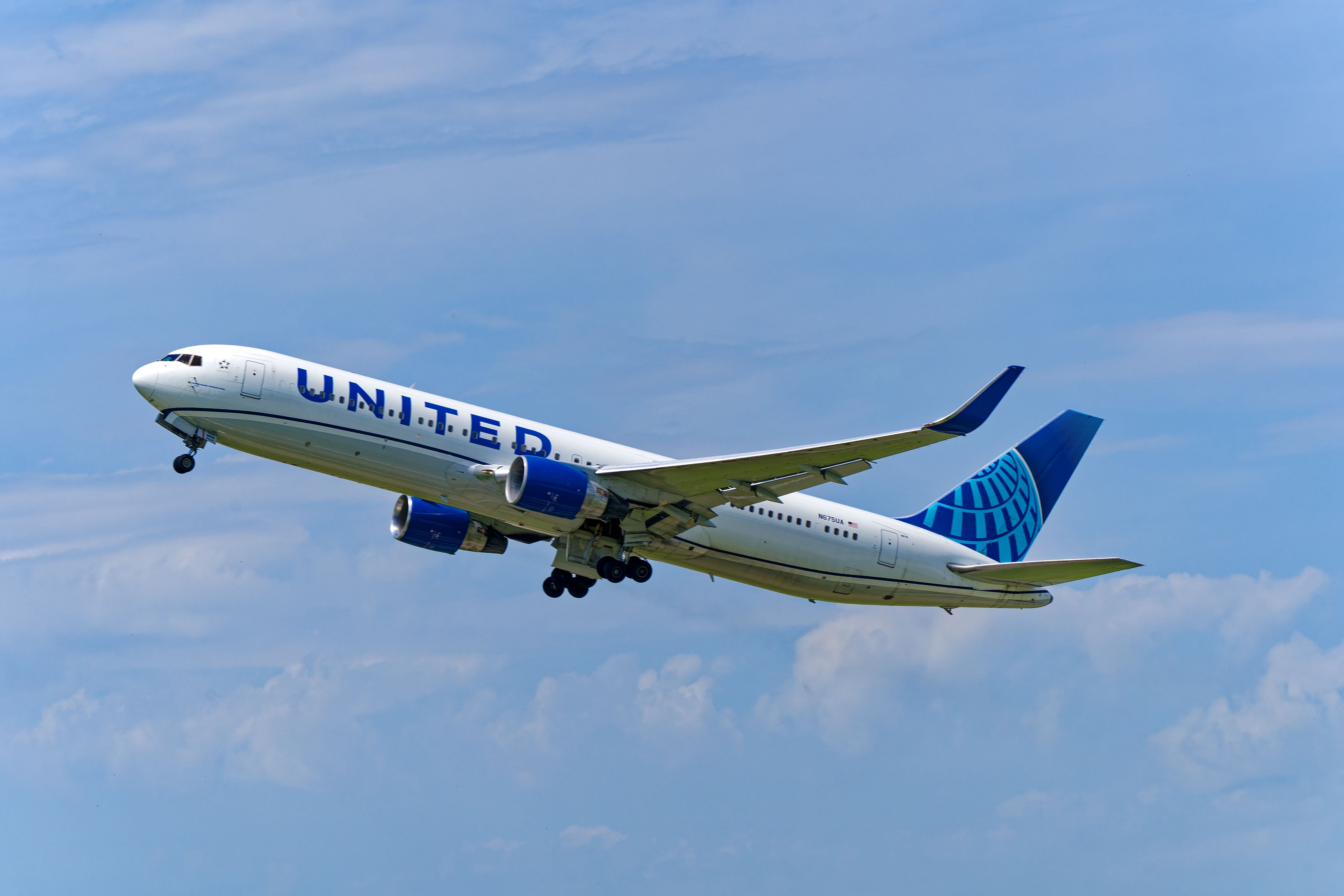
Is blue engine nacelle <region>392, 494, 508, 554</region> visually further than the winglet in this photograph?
Yes

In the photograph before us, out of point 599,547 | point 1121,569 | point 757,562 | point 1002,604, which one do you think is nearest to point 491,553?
point 599,547

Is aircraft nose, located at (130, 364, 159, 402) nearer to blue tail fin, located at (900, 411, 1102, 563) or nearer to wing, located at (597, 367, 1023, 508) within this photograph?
wing, located at (597, 367, 1023, 508)

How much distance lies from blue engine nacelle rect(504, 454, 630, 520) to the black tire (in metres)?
3.59

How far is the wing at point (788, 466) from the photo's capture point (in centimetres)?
3541

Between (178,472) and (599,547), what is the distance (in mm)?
12865

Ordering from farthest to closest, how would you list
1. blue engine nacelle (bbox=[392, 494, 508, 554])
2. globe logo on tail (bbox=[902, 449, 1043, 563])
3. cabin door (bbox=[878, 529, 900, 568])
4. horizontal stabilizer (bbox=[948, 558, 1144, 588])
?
globe logo on tail (bbox=[902, 449, 1043, 563]) → blue engine nacelle (bbox=[392, 494, 508, 554]) → cabin door (bbox=[878, 529, 900, 568]) → horizontal stabilizer (bbox=[948, 558, 1144, 588])

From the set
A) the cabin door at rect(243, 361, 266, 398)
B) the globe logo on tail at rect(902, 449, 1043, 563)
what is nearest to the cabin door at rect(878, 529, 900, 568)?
the globe logo on tail at rect(902, 449, 1043, 563)

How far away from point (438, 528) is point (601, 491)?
8785 millimetres

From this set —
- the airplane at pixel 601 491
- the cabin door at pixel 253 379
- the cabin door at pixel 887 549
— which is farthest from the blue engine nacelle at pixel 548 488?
the cabin door at pixel 887 549

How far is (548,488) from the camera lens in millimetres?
40438

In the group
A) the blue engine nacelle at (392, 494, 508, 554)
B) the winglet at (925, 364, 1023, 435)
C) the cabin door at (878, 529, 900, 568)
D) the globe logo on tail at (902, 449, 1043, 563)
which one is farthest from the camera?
the globe logo on tail at (902, 449, 1043, 563)

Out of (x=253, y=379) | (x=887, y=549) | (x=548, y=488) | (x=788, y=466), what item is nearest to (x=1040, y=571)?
(x=887, y=549)

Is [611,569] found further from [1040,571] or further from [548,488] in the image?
[1040,571]

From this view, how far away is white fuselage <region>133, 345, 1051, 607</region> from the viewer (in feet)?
128
